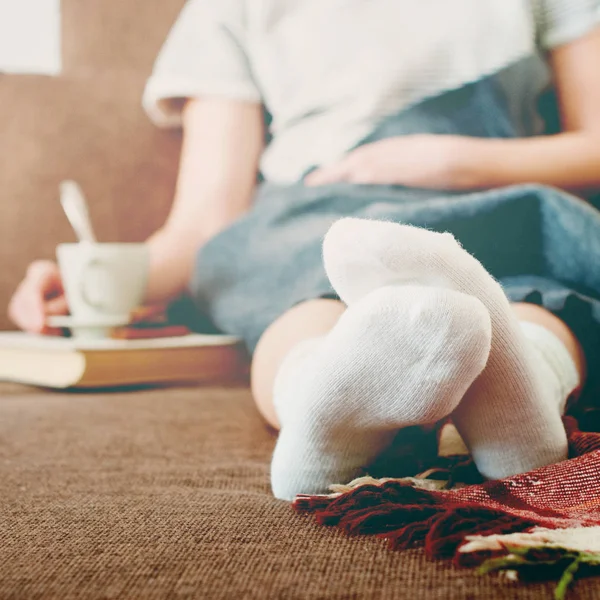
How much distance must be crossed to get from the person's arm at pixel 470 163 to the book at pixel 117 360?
23cm

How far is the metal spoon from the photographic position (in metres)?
0.84

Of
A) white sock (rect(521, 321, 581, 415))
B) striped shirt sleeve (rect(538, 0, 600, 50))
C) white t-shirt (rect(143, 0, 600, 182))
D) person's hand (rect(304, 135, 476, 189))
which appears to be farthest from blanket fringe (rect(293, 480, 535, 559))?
striped shirt sleeve (rect(538, 0, 600, 50))

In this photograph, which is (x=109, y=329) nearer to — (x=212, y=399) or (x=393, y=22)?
(x=212, y=399)

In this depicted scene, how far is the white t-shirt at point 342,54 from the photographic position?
29.5 inches

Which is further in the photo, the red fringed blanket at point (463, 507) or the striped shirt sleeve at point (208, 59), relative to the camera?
the striped shirt sleeve at point (208, 59)

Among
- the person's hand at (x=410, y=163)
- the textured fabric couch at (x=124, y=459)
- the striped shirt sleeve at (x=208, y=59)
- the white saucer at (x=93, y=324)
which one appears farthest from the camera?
the striped shirt sleeve at (x=208, y=59)

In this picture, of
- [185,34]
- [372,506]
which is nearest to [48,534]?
[372,506]

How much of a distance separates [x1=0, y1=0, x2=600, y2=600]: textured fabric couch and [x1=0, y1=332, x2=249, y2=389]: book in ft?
0.07

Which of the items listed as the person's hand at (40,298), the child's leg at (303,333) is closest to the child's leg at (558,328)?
the child's leg at (303,333)

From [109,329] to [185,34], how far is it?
420 millimetres

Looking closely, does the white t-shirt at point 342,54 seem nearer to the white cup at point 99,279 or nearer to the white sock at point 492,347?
the white cup at point 99,279

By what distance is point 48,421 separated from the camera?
1.87 ft

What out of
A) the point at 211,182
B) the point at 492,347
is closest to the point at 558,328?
the point at 492,347

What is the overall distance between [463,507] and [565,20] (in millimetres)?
658
